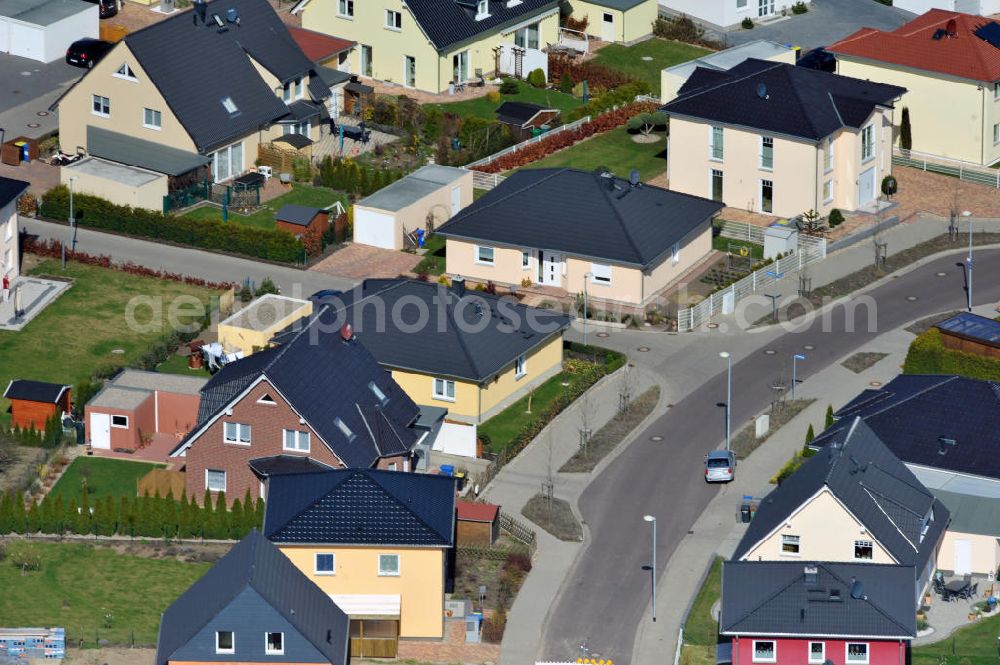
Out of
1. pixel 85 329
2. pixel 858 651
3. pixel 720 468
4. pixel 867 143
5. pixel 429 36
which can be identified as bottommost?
pixel 720 468

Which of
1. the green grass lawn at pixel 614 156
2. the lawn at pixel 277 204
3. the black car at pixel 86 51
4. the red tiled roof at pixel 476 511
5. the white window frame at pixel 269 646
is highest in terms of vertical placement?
the black car at pixel 86 51

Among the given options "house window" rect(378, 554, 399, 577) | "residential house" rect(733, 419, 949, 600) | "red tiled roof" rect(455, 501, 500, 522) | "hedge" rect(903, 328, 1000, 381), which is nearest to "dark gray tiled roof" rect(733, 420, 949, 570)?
"residential house" rect(733, 419, 949, 600)

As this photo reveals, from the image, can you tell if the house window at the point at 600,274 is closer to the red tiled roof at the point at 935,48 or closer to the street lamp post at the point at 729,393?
the street lamp post at the point at 729,393

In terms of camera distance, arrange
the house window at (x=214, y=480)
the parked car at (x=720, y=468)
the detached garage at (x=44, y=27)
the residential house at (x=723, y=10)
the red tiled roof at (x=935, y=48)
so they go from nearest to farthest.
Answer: the house window at (x=214, y=480) → the parked car at (x=720, y=468) → the red tiled roof at (x=935, y=48) → the detached garage at (x=44, y=27) → the residential house at (x=723, y=10)

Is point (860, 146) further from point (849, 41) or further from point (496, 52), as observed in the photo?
point (496, 52)

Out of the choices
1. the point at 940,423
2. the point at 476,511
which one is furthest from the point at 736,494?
the point at 476,511

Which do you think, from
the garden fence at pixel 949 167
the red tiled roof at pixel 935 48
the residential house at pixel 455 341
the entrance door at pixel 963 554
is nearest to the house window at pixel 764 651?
the entrance door at pixel 963 554

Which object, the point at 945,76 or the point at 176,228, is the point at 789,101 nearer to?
the point at 945,76
